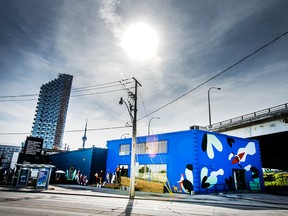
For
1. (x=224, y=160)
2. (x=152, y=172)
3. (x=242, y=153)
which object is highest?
(x=242, y=153)

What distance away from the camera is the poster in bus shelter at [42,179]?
20.2 metres

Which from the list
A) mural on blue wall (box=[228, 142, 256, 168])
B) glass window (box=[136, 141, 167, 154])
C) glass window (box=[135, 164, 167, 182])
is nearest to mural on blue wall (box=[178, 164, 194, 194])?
glass window (box=[135, 164, 167, 182])

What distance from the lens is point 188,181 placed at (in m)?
20.6

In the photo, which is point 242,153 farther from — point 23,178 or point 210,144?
point 23,178

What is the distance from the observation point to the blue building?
20.9m

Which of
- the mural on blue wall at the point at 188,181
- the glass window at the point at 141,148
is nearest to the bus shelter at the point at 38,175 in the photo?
the glass window at the point at 141,148

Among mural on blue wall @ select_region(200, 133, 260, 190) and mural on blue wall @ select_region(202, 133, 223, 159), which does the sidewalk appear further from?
mural on blue wall @ select_region(202, 133, 223, 159)

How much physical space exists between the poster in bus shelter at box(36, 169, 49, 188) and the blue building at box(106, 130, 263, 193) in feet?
30.4

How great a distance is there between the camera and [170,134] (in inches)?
923

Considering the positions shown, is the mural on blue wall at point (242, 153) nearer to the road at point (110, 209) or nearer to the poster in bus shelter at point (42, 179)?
the road at point (110, 209)

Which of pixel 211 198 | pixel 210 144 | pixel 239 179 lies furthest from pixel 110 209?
pixel 239 179

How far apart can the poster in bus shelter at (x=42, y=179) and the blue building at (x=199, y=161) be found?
9256 millimetres

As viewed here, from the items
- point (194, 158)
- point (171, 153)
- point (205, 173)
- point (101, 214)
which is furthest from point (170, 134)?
point (101, 214)

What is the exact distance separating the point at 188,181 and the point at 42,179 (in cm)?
1445
